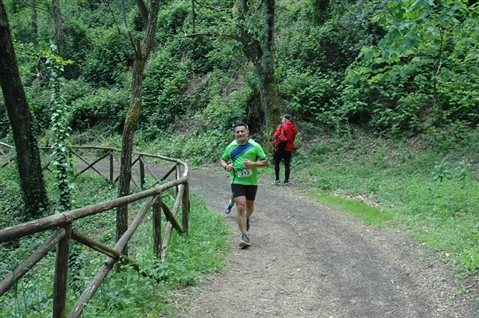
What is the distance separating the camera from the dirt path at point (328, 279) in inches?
183

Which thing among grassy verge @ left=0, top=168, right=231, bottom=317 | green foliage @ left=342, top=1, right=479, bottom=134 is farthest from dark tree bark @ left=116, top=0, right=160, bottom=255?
green foliage @ left=342, top=1, right=479, bottom=134

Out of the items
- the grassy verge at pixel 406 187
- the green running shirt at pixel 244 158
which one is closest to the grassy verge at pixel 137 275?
the green running shirt at pixel 244 158

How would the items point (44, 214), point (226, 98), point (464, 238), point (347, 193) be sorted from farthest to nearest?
point (226, 98), point (44, 214), point (347, 193), point (464, 238)

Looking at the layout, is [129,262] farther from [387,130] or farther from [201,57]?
[201,57]

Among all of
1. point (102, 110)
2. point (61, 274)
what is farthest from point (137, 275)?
point (102, 110)

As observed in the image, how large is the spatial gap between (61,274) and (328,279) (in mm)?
3520

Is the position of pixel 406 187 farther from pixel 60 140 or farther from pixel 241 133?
pixel 60 140

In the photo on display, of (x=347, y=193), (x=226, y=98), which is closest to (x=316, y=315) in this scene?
(x=347, y=193)

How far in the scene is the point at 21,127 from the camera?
10453 mm

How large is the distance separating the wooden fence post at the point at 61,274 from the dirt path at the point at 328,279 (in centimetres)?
149

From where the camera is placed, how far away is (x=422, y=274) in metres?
5.35

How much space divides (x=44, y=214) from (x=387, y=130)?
36.1 ft

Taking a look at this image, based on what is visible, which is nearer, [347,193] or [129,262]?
[129,262]

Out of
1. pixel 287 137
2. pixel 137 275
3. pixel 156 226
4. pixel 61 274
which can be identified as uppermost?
pixel 287 137
